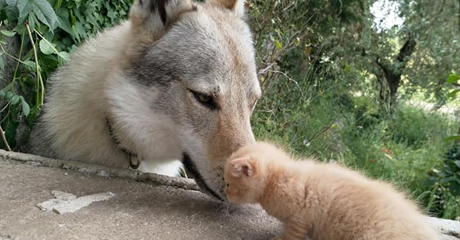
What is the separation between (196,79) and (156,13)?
0.67m

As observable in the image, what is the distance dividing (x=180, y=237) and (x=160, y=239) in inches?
3.9

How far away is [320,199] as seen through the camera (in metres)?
2.00

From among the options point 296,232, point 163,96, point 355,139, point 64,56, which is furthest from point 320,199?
point 355,139

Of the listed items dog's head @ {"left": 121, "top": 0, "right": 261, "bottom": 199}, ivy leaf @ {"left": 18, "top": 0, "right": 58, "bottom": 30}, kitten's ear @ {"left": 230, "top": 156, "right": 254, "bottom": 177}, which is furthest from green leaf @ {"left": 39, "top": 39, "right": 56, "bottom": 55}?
kitten's ear @ {"left": 230, "top": 156, "right": 254, "bottom": 177}

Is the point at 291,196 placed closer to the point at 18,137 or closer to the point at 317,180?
the point at 317,180

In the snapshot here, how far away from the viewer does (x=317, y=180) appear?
209 cm

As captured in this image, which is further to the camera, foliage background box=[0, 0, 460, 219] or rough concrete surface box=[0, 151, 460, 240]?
foliage background box=[0, 0, 460, 219]

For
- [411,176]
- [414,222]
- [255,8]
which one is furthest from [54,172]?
[411,176]

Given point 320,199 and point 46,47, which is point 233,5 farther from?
point 320,199

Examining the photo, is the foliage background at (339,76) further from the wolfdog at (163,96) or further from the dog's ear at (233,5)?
the dog's ear at (233,5)

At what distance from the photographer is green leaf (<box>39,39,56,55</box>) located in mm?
3689

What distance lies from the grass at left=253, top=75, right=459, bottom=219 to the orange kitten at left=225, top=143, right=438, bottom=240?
2.44 meters

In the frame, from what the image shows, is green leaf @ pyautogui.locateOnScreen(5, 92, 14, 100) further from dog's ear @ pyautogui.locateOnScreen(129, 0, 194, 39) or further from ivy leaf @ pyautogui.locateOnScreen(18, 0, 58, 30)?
dog's ear @ pyautogui.locateOnScreen(129, 0, 194, 39)

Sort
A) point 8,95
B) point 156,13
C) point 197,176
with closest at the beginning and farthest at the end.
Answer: point 197,176 < point 156,13 < point 8,95
